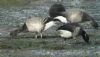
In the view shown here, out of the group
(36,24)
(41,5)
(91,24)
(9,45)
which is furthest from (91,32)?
(41,5)

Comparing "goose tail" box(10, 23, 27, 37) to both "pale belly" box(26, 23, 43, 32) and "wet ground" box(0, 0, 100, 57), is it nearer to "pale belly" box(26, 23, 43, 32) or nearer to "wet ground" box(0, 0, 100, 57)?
"wet ground" box(0, 0, 100, 57)

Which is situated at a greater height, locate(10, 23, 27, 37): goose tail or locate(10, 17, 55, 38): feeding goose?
locate(10, 17, 55, 38): feeding goose

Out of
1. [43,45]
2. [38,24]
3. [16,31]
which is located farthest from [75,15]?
[43,45]

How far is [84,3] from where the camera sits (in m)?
23.6

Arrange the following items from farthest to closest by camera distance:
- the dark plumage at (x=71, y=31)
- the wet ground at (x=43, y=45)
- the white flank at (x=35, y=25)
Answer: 1. the white flank at (x=35, y=25)
2. the dark plumage at (x=71, y=31)
3. the wet ground at (x=43, y=45)

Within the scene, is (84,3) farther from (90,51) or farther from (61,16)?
(90,51)

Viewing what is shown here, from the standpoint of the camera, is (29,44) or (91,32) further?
(91,32)

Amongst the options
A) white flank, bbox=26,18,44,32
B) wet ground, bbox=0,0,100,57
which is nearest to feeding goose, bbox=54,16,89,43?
wet ground, bbox=0,0,100,57

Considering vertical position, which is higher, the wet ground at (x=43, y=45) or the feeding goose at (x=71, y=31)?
the feeding goose at (x=71, y=31)

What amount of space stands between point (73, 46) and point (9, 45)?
1.69m

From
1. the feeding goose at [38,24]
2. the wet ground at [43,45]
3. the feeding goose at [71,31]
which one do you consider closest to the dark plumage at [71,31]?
the feeding goose at [71,31]

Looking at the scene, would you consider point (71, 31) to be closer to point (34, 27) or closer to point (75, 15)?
point (34, 27)

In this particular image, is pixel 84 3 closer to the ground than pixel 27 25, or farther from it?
closer to the ground

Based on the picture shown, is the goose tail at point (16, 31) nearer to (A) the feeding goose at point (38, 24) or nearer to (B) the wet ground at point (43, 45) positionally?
(B) the wet ground at point (43, 45)
